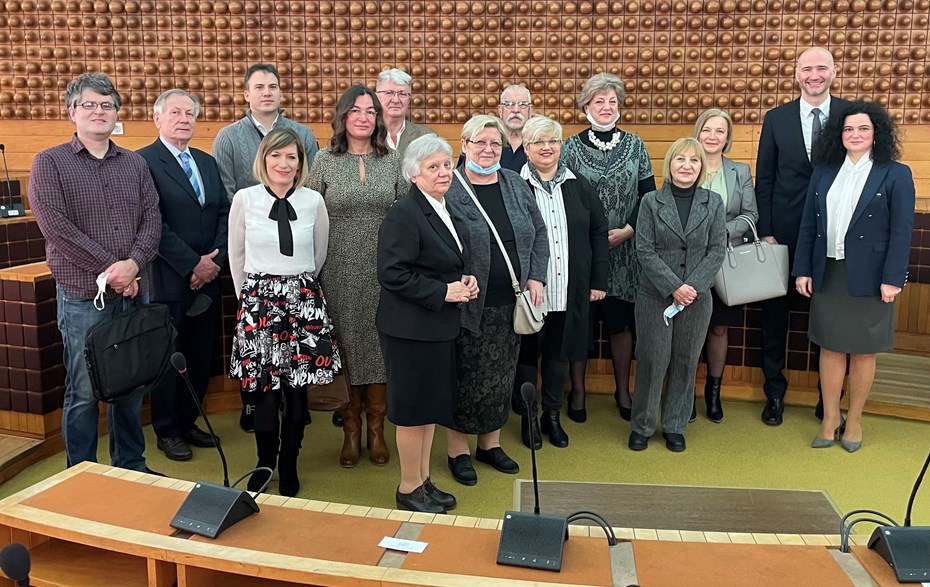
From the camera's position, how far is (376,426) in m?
3.86

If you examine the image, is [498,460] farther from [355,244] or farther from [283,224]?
[283,224]

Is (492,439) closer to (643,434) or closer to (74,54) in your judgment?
(643,434)

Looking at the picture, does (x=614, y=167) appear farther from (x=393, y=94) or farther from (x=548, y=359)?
(x=393, y=94)

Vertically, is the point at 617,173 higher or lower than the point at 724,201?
higher

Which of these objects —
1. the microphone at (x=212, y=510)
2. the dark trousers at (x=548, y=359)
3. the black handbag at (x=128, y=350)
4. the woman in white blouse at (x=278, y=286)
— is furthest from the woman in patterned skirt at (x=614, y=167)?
the microphone at (x=212, y=510)

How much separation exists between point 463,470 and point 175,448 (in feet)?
4.48

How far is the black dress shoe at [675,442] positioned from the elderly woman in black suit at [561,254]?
1.94 feet

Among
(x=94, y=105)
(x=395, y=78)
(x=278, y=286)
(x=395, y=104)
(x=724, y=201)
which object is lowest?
(x=278, y=286)

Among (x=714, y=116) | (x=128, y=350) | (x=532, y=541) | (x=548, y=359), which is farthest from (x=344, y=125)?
(x=532, y=541)

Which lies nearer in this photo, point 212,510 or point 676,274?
point 212,510

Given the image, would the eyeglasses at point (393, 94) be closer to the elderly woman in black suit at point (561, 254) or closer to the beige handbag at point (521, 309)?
the elderly woman in black suit at point (561, 254)

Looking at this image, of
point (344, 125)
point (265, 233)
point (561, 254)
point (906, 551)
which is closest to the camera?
point (906, 551)

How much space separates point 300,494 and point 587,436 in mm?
1526

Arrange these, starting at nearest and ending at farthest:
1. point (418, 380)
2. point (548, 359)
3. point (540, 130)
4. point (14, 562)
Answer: point (14, 562) → point (418, 380) → point (540, 130) → point (548, 359)
